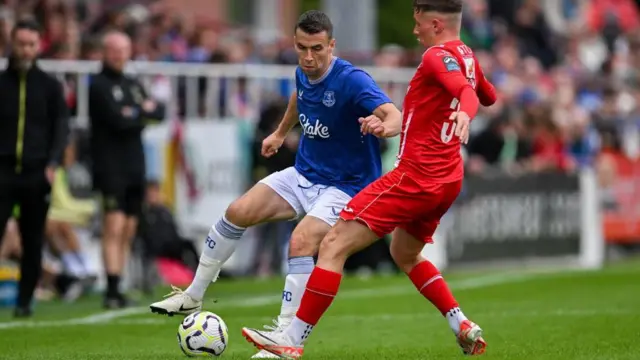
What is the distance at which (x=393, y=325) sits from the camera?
1180 cm

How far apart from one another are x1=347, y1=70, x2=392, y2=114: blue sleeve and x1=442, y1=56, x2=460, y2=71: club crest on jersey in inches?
32.0

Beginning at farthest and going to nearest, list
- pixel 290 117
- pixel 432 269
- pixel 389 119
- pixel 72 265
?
1. pixel 72 265
2. pixel 290 117
3. pixel 432 269
4. pixel 389 119

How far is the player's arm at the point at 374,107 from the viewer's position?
28.0ft

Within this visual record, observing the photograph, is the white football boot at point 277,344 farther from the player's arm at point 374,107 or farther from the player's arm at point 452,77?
the player's arm at point 452,77

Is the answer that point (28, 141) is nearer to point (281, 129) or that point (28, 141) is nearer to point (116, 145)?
point (116, 145)

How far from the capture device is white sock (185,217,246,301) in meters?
9.43

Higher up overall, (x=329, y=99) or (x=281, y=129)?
(x=329, y=99)

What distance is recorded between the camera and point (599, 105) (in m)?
26.9

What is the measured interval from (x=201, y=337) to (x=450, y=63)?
225cm

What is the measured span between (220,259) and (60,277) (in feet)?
24.0

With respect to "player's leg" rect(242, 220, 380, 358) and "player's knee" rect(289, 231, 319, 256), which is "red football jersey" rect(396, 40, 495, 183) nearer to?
"player's leg" rect(242, 220, 380, 358)

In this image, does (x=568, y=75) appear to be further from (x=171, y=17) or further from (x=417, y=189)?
(x=417, y=189)

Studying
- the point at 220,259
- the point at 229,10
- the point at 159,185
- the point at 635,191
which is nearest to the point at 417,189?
the point at 220,259

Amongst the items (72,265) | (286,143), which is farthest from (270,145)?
(286,143)
